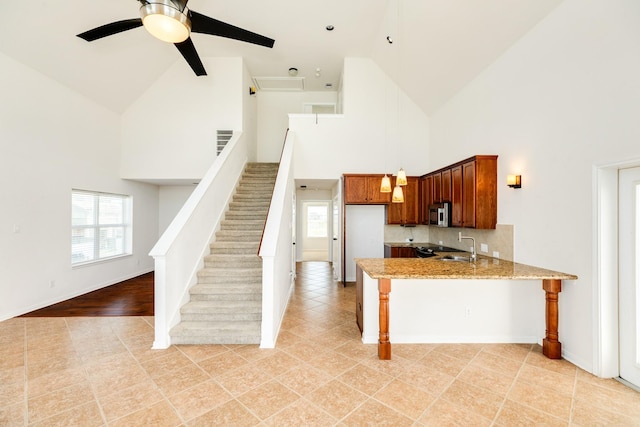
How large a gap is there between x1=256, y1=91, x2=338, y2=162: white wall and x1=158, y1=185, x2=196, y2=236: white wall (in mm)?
2460

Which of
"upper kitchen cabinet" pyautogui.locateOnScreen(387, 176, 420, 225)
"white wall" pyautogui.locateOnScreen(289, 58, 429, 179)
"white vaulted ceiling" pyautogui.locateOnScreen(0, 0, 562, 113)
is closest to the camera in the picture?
"white vaulted ceiling" pyautogui.locateOnScreen(0, 0, 562, 113)

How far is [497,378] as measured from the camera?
102 inches

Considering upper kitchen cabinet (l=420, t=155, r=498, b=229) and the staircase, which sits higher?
upper kitchen cabinet (l=420, t=155, r=498, b=229)

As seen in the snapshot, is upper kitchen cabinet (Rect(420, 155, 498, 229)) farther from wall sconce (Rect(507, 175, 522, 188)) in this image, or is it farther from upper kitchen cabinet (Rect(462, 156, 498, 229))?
wall sconce (Rect(507, 175, 522, 188))

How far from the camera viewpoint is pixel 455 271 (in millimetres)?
2957

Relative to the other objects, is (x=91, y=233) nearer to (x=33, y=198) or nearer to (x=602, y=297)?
(x=33, y=198)

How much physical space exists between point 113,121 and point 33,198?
243 centimetres

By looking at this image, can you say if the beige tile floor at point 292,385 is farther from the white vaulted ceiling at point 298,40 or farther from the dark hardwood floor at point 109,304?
the white vaulted ceiling at point 298,40

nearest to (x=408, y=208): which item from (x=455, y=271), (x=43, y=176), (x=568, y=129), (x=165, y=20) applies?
(x=455, y=271)

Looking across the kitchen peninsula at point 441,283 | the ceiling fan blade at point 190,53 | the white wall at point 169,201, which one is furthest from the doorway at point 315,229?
the kitchen peninsula at point 441,283

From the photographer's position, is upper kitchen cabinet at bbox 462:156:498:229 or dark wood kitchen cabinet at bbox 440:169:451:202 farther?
dark wood kitchen cabinet at bbox 440:169:451:202

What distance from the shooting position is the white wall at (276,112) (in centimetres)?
823

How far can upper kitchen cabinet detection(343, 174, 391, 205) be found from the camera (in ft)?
19.3

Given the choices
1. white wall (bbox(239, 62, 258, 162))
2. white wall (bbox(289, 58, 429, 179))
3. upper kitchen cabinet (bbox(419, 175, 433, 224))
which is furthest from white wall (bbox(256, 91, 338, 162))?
upper kitchen cabinet (bbox(419, 175, 433, 224))
